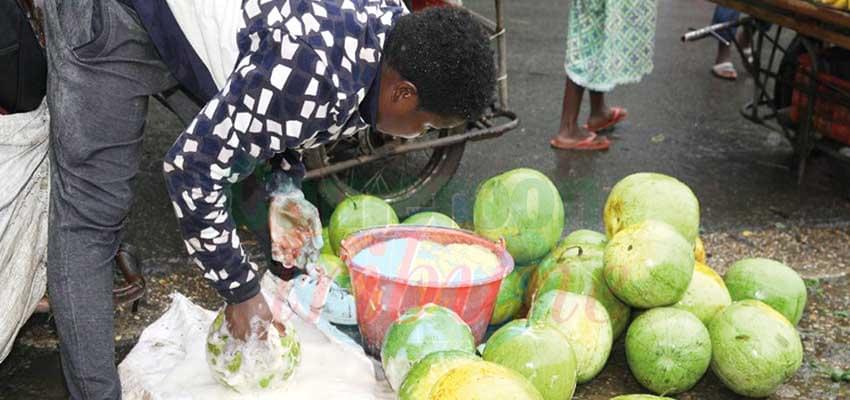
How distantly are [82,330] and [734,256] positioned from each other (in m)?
2.72

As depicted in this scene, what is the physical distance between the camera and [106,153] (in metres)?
2.23

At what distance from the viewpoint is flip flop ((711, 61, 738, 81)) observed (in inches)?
258

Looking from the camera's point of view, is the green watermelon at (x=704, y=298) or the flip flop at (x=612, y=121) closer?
the green watermelon at (x=704, y=298)

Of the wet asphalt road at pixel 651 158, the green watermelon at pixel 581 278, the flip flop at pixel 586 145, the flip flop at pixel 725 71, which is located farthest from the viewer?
the flip flop at pixel 725 71

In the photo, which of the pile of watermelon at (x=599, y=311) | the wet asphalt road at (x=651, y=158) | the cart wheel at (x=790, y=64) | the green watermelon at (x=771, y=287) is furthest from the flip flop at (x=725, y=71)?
the green watermelon at (x=771, y=287)

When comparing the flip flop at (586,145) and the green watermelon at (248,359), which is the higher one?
the green watermelon at (248,359)

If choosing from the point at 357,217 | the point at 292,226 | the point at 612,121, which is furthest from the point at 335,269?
the point at 612,121

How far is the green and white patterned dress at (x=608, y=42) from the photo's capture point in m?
4.84

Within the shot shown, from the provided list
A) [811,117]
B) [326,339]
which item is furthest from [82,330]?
[811,117]

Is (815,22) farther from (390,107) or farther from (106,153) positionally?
(106,153)

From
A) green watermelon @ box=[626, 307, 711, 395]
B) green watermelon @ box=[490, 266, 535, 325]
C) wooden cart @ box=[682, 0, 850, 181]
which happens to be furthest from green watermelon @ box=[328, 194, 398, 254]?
wooden cart @ box=[682, 0, 850, 181]

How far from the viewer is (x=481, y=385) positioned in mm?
2090

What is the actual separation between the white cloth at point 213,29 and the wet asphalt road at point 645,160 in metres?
1.29

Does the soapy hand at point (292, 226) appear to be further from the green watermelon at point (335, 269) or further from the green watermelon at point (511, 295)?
the green watermelon at point (511, 295)
